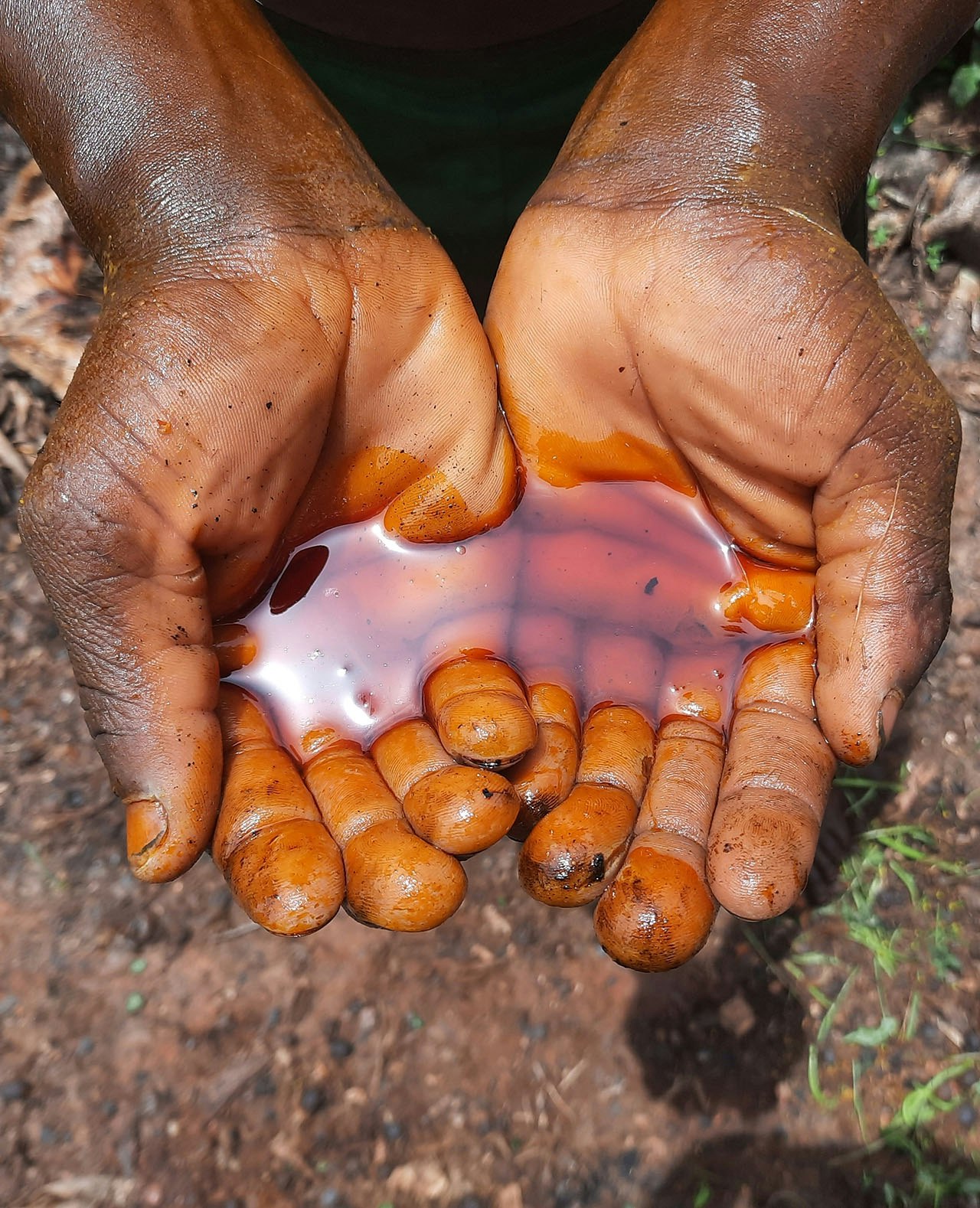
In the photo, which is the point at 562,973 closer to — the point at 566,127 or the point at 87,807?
the point at 87,807

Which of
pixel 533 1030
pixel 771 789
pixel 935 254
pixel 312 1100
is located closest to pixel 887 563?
pixel 771 789

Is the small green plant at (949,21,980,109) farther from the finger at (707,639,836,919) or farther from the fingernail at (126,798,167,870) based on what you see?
the fingernail at (126,798,167,870)

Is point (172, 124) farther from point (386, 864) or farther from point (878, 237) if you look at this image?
point (878, 237)

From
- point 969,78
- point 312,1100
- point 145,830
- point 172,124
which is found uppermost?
point 172,124

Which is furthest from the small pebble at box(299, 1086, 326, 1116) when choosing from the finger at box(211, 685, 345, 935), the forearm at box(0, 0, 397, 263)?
the forearm at box(0, 0, 397, 263)

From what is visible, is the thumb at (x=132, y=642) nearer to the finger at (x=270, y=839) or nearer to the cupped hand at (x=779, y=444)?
the finger at (x=270, y=839)

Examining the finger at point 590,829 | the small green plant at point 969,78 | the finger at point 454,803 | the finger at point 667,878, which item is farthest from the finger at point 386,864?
→ the small green plant at point 969,78

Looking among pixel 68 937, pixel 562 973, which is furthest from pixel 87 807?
pixel 562 973
